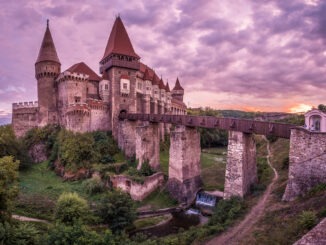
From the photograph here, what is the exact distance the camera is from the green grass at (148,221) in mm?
22734

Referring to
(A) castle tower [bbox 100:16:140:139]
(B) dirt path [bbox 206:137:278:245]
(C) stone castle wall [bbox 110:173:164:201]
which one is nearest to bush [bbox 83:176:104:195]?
(C) stone castle wall [bbox 110:173:164:201]

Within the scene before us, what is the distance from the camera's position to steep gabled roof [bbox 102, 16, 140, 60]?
1596 inches

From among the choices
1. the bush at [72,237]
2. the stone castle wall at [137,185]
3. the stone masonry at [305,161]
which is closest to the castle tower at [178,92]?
the stone castle wall at [137,185]

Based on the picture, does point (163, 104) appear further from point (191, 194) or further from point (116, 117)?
point (191, 194)

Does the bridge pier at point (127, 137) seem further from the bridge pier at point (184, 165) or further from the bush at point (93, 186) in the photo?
the bridge pier at point (184, 165)

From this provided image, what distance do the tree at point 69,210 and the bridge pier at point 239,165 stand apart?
1187 cm

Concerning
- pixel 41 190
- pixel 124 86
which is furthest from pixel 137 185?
pixel 124 86

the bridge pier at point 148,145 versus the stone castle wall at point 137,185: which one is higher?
the bridge pier at point 148,145

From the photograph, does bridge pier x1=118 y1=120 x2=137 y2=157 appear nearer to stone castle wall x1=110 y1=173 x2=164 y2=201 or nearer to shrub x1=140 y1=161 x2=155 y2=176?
shrub x1=140 y1=161 x2=155 y2=176

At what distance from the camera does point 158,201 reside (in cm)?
2775

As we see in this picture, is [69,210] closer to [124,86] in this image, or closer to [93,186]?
[93,186]

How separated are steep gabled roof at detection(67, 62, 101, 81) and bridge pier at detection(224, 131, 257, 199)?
87.7 feet

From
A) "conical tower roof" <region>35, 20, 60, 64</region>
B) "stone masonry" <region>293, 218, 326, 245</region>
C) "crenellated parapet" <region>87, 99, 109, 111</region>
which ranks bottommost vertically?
"stone masonry" <region>293, 218, 326, 245</region>

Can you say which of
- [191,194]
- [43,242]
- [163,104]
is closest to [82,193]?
[191,194]
